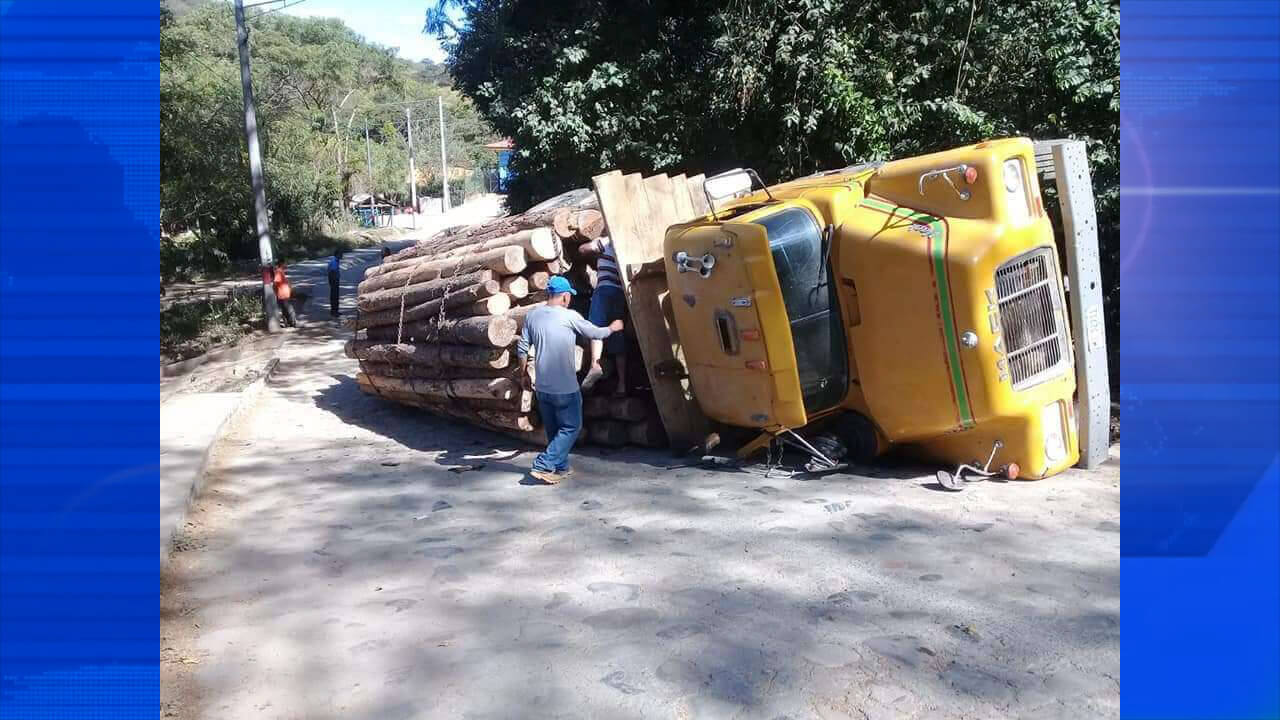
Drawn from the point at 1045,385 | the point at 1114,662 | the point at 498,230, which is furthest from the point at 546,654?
the point at 498,230

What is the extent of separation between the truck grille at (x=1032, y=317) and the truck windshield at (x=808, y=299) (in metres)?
1.20

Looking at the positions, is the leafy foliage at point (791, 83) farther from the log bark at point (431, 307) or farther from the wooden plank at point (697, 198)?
the log bark at point (431, 307)

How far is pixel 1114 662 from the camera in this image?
4.39 m

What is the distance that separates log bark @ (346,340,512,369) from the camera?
8.52m

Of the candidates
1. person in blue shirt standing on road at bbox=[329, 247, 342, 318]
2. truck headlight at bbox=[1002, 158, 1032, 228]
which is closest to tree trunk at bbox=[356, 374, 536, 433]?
truck headlight at bbox=[1002, 158, 1032, 228]

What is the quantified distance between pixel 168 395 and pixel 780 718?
34.2 feet

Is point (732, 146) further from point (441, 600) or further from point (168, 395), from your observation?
point (441, 600)

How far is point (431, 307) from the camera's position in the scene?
31.2 ft

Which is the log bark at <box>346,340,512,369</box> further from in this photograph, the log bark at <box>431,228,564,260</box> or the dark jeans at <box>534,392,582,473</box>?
the log bark at <box>431,228,564,260</box>

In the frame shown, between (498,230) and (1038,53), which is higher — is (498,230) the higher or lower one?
the lower one

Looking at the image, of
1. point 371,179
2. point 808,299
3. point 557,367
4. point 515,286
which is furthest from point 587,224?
point 371,179

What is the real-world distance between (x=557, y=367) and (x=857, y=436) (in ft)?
8.05

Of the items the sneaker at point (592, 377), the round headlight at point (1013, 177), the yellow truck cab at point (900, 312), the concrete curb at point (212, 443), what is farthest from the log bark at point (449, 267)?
the round headlight at point (1013, 177)

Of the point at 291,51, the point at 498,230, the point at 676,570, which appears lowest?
the point at 676,570
